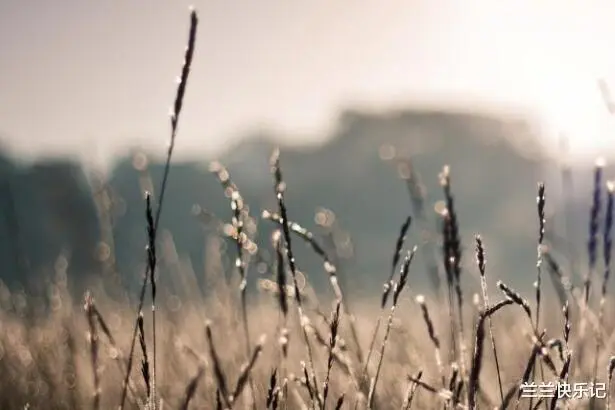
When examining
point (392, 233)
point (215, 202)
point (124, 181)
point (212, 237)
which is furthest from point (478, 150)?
point (212, 237)

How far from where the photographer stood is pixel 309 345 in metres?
1.59

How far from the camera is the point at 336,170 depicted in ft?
188

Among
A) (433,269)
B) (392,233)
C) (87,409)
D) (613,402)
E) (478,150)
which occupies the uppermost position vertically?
(433,269)

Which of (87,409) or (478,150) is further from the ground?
(87,409)

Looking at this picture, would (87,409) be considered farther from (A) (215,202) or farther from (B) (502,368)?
(A) (215,202)

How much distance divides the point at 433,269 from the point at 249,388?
1281mm

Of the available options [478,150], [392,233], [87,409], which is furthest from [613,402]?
[478,150]

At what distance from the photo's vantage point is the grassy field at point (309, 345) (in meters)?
1.38

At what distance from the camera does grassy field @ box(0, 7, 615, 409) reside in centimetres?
138

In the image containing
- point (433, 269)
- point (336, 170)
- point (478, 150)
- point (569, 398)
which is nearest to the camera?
point (569, 398)

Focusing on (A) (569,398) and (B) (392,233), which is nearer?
(A) (569,398)

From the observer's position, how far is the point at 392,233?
4997 cm

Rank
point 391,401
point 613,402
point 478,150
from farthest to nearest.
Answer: point 478,150, point 391,401, point 613,402

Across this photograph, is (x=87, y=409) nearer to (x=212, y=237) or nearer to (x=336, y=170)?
(x=212, y=237)
